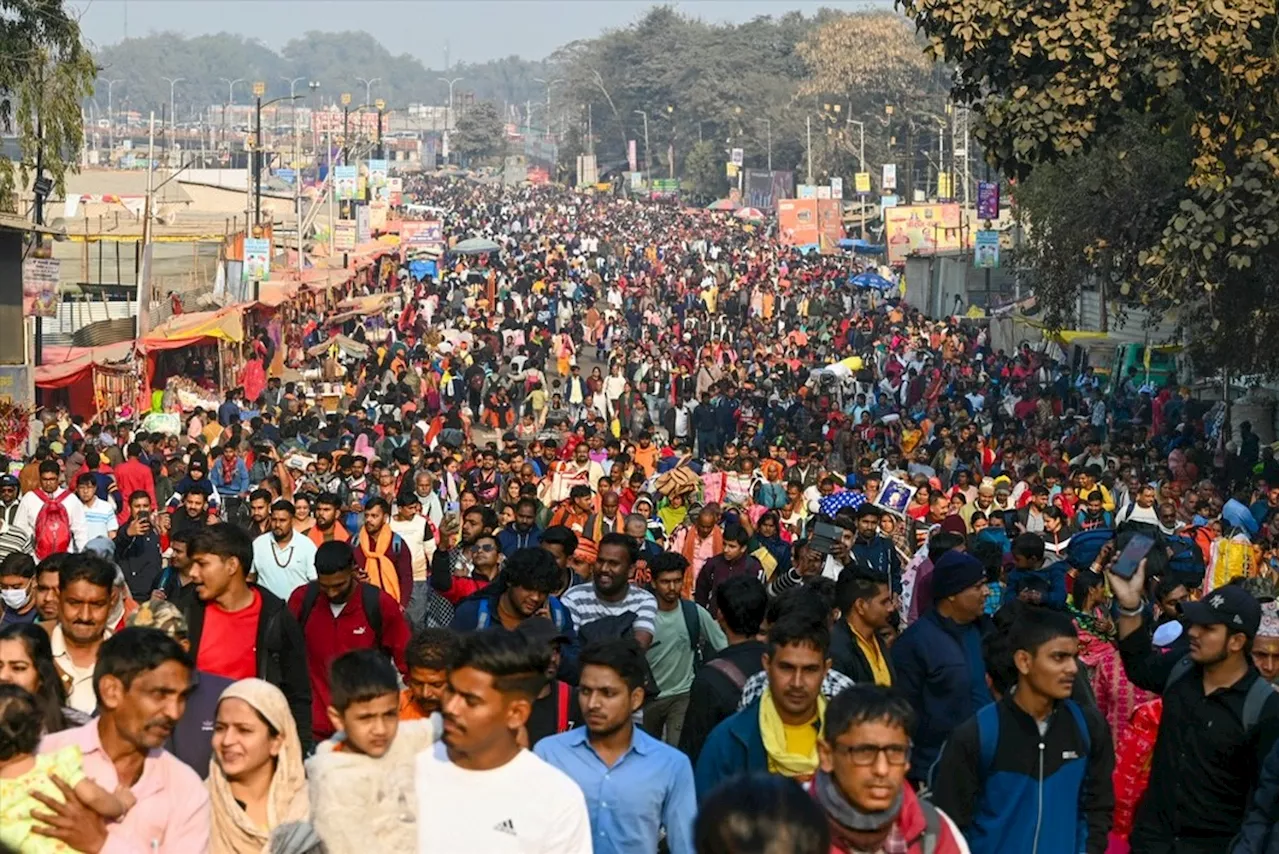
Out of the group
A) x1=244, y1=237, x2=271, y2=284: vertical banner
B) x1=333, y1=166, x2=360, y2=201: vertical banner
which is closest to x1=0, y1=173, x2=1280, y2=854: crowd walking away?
x1=244, y1=237, x2=271, y2=284: vertical banner

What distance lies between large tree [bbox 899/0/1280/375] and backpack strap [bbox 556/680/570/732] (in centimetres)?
1252

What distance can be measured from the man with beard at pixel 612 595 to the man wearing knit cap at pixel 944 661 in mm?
1188

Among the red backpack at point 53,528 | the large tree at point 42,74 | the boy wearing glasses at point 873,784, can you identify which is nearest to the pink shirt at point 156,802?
the boy wearing glasses at point 873,784

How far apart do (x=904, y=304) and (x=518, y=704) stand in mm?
51119

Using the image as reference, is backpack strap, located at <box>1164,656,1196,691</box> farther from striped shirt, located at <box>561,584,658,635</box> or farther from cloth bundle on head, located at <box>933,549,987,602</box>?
striped shirt, located at <box>561,584,658,635</box>

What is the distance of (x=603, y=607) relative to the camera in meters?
8.97

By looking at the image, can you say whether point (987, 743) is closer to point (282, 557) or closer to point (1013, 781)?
point (1013, 781)

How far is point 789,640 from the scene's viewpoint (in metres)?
6.24

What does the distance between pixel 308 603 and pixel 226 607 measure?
700 millimetres

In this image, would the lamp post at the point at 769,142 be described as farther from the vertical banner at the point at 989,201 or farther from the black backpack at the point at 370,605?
the black backpack at the point at 370,605

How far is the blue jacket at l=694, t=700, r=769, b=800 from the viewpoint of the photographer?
6129 mm

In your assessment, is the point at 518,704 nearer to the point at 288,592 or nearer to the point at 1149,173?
the point at 288,592

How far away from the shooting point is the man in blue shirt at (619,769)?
5789mm

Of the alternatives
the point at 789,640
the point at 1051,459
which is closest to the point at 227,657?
the point at 789,640
